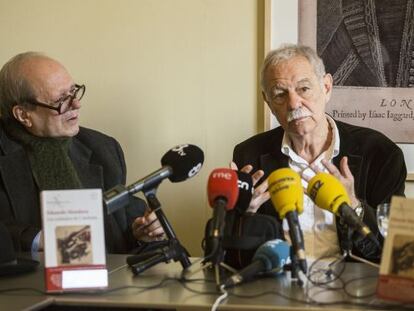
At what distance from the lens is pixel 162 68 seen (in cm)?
236

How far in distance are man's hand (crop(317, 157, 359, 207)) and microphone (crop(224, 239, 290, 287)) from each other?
1.41ft

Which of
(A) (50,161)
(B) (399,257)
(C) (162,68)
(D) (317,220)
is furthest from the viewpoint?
(C) (162,68)

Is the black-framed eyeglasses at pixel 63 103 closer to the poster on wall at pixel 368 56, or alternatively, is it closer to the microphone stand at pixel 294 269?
the poster on wall at pixel 368 56

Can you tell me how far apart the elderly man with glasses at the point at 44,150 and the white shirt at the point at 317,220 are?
549 millimetres

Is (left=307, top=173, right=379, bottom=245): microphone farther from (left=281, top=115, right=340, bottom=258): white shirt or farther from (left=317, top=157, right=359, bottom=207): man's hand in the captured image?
(left=281, top=115, right=340, bottom=258): white shirt

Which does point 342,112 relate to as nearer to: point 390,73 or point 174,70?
point 390,73

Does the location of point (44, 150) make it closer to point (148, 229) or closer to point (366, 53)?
point (148, 229)

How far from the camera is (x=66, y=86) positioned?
2.16 meters

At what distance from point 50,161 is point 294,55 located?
0.83 metres

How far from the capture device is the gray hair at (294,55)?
204 cm

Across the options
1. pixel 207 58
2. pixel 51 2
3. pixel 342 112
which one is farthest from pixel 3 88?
pixel 342 112

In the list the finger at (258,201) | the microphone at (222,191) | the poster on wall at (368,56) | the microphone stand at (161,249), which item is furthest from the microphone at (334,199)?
the poster on wall at (368,56)

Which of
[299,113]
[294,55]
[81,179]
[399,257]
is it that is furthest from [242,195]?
[81,179]

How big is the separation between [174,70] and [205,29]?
180 mm
